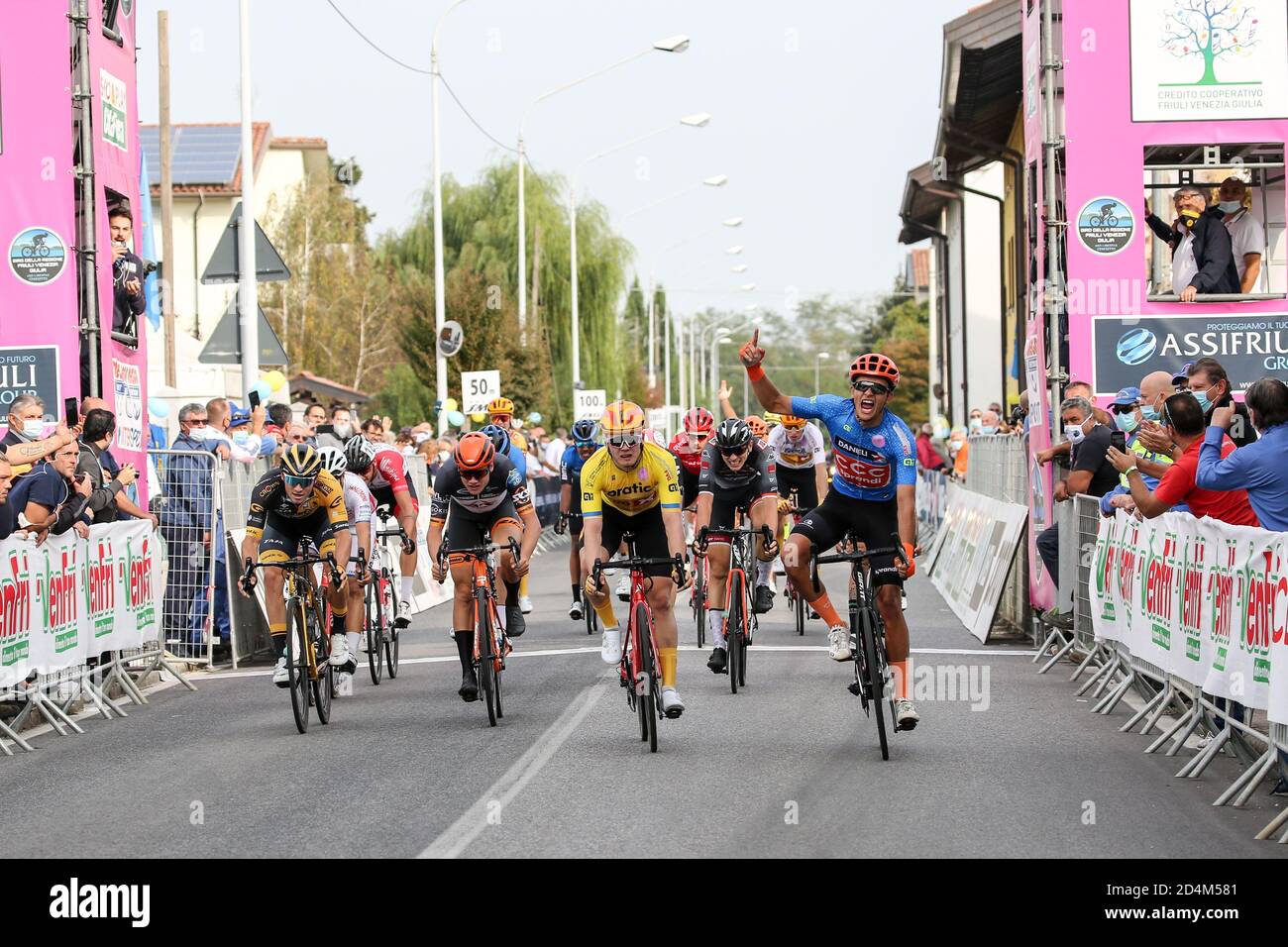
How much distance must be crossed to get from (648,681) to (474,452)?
2.44m

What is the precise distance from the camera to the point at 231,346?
65.6ft

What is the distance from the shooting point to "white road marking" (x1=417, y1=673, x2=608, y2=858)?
309 inches

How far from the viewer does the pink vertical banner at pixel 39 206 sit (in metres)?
15.1

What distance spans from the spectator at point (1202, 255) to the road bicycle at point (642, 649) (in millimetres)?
8746

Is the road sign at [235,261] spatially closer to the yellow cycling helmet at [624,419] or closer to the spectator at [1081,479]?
the spectator at [1081,479]

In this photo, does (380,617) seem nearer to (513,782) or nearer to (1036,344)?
(513,782)

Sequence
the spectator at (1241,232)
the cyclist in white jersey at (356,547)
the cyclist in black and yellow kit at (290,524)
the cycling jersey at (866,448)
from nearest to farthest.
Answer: the cycling jersey at (866,448)
the cyclist in black and yellow kit at (290,524)
the cyclist in white jersey at (356,547)
the spectator at (1241,232)

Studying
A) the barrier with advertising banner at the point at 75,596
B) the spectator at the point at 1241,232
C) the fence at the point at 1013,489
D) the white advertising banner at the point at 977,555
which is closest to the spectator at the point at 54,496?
the barrier with advertising banner at the point at 75,596

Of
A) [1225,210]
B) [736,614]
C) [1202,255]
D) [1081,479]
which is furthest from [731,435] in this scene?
[1225,210]

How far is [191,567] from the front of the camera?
53.0ft

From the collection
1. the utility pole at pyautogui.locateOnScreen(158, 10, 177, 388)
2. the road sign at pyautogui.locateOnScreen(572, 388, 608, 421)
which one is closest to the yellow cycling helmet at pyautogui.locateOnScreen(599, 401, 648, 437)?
the utility pole at pyautogui.locateOnScreen(158, 10, 177, 388)
